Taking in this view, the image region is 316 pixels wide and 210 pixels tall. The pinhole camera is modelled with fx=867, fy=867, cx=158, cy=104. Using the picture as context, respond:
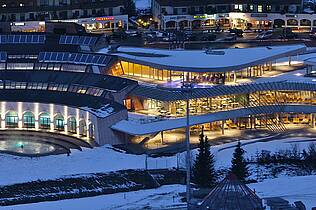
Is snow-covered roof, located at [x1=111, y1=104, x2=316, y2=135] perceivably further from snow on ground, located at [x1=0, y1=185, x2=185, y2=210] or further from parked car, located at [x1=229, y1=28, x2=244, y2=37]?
parked car, located at [x1=229, y1=28, x2=244, y2=37]

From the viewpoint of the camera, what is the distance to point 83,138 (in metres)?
51.2

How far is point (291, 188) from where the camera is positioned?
39.3m

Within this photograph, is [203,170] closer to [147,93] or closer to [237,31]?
[147,93]

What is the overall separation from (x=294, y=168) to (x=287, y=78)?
46.8ft

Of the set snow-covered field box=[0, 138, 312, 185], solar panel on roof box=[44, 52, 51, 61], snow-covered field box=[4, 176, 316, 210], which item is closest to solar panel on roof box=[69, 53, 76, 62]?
solar panel on roof box=[44, 52, 51, 61]

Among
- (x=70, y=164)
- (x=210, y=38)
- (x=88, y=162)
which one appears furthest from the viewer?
(x=210, y=38)

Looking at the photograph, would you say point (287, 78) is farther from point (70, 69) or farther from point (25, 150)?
point (25, 150)

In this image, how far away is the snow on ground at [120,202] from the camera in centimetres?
3744

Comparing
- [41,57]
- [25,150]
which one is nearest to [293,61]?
[41,57]

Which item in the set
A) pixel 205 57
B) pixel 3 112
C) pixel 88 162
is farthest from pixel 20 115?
pixel 205 57

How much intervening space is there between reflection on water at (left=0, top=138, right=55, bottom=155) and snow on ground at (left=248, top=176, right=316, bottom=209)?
13.5 m

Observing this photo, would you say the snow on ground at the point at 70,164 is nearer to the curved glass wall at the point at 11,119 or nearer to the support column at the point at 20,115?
the support column at the point at 20,115

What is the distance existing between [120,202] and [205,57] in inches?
892

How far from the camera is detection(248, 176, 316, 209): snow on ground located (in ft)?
123
